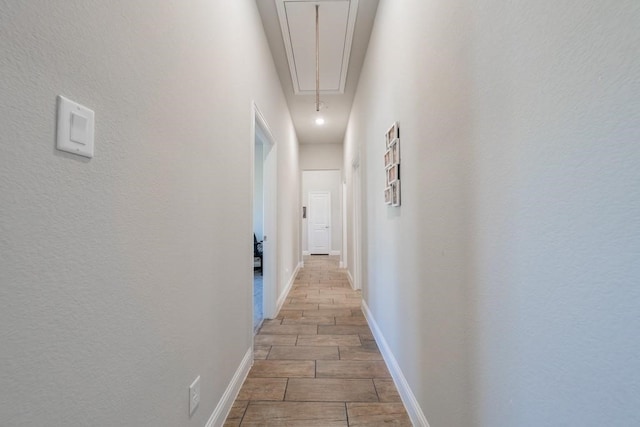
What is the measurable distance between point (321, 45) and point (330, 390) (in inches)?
115

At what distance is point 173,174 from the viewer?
1.12m

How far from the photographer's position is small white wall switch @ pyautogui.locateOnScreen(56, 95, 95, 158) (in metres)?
0.64

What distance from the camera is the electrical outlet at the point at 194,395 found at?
1.26 m

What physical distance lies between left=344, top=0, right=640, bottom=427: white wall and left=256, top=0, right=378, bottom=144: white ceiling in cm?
125

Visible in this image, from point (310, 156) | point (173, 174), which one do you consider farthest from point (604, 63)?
point (310, 156)

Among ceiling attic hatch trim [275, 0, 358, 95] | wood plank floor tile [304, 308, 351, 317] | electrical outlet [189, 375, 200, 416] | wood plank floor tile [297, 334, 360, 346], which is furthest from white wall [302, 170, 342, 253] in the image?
electrical outlet [189, 375, 200, 416]

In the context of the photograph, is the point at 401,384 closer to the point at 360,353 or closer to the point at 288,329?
the point at 360,353

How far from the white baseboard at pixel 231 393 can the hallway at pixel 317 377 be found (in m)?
0.04

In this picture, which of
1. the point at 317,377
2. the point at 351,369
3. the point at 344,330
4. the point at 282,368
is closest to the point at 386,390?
the point at 351,369

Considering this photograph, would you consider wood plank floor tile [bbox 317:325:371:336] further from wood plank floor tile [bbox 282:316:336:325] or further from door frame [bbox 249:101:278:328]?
door frame [bbox 249:101:278:328]

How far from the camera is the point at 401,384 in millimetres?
1854

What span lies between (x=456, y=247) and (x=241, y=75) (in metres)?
1.73

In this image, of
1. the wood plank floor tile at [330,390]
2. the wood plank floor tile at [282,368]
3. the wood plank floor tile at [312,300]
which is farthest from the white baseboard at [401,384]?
the wood plank floor tile at [312,300]

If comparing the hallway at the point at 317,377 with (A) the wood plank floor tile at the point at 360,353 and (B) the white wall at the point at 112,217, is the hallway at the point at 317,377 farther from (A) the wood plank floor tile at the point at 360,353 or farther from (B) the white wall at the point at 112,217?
(B) the white wall at the point at 112,217
